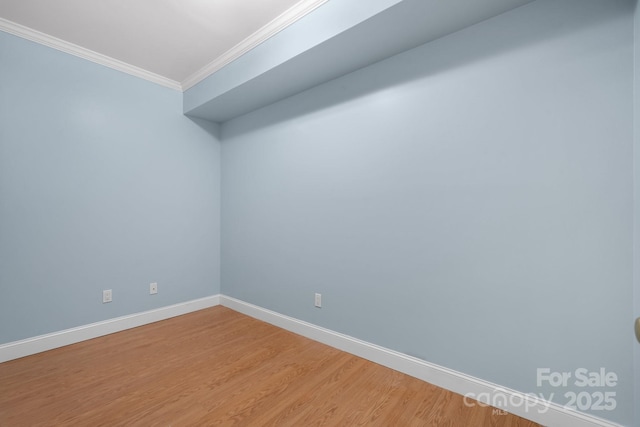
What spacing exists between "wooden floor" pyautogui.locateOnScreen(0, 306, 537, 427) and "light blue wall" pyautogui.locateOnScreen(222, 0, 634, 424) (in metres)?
0.26

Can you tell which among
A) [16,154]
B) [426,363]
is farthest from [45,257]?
[426,363]

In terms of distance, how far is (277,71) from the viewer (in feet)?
6.98

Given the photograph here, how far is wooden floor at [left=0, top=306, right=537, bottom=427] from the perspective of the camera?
1419 mm

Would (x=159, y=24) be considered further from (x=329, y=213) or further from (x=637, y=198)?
(x=637, y=198)

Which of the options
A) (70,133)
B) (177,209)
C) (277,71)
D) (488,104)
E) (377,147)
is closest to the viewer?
(488,104)

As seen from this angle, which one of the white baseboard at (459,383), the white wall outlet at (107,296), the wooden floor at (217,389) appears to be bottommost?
the wooden floor at (217,389)

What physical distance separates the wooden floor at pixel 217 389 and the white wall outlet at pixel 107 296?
342 mm

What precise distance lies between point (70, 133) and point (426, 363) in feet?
11.4

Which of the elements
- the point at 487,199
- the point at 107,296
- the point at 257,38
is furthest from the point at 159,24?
the point at 487,199

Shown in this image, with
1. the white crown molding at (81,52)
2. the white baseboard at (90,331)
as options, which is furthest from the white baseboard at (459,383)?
the white crown molding at (81,52)

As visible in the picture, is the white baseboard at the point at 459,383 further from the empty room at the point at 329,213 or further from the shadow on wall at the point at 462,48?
the shadow on wall at the point at 462,48

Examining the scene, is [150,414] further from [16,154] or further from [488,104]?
[488,104]

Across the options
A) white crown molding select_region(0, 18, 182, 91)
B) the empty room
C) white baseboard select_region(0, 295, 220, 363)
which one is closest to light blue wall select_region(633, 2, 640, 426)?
the empty room

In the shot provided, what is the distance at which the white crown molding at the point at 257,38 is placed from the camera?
5.99 ft
